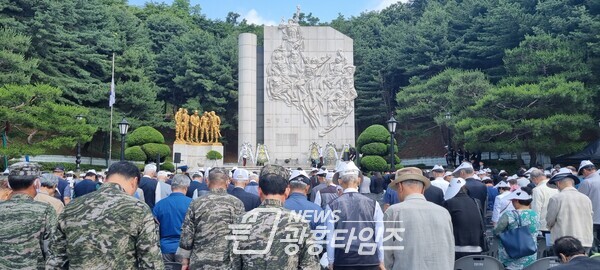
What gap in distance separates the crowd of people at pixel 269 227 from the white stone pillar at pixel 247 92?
21479 millimetres

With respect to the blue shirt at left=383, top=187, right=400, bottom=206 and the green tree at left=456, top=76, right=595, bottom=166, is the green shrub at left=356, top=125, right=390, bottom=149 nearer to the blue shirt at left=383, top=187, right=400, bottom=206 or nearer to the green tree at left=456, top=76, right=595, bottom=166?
the green tree at left=456, top=76, right=595, bottom=166

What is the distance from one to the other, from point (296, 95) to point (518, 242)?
23.4 m

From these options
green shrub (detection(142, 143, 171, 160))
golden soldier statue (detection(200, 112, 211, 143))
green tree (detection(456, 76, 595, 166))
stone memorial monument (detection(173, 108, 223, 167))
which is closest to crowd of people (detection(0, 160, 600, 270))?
green tree (detection(456, 76, 595, 166))

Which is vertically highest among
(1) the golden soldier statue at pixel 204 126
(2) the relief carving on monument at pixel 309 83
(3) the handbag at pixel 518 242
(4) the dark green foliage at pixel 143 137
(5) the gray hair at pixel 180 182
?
(2) the relief carving on monument at pixel 309 83

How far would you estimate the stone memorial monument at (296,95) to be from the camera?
27.8 metres

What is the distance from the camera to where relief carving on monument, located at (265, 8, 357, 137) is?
91.5ft

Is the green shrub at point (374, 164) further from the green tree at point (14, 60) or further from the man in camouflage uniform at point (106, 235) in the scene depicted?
the man in camouflage uniform at point (106, 235)

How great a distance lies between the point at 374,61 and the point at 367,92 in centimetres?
208

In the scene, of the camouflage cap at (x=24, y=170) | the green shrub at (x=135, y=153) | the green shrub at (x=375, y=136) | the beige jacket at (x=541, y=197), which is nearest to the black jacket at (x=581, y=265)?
the camouflage cap at (x=24, y=170)

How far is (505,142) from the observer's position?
22547mm

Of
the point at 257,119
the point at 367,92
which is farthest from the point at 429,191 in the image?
the point at 367,92

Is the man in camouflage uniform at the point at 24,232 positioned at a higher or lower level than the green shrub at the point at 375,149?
lower

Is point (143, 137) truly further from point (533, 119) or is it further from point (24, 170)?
point (24, 170)

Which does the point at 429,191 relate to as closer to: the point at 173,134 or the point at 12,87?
the point at 12,87
